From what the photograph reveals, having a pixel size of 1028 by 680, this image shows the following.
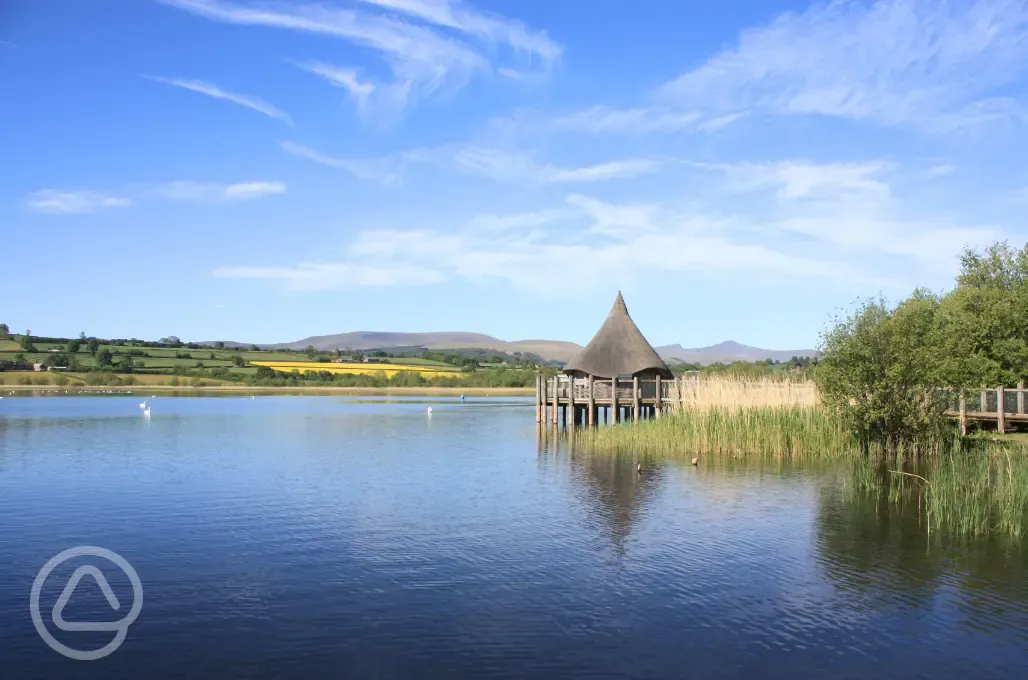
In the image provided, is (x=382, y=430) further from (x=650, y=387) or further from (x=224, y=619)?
(x=224, y=619)

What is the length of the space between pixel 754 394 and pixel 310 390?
70571 millimetres

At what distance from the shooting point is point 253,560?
12.6 m

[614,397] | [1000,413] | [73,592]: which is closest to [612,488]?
[73,592]

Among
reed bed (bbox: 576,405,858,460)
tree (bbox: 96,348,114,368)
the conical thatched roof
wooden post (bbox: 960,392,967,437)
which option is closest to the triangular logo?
reed bed (bbox: 576,405,858,460)

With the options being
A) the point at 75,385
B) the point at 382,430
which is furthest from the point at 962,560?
the point at 75,385

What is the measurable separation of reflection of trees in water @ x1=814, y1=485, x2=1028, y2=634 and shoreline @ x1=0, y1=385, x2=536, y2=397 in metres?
76.3

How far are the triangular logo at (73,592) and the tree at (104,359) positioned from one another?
288 ft

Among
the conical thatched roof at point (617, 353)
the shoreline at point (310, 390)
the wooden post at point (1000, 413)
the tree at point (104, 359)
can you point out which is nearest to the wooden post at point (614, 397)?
the conical thatched roof at point (617, 353)

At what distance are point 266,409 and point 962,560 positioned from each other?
48395 mm

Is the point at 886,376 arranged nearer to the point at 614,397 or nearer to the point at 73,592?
the point at 614,397

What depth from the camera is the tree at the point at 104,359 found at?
92.2 m

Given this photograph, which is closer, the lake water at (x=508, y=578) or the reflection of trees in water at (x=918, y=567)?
the lake water at (x=508, y=578)

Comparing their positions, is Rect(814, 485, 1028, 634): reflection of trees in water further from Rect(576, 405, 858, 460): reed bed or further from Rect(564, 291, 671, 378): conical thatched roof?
Rect(564, 291, 671, 378): conical thatched roof

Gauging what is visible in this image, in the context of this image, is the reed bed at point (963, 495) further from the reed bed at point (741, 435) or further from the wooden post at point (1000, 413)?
the wooden post at point (1000, 413)
